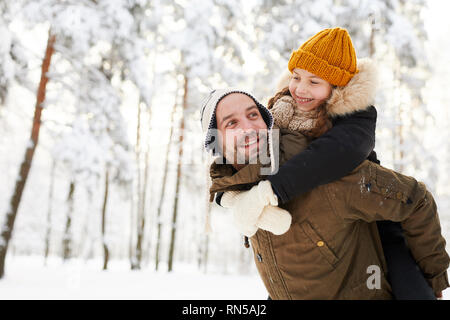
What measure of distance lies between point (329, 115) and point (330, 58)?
0.94 ft

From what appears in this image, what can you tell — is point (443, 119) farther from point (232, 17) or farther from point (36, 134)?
point (36, 134)

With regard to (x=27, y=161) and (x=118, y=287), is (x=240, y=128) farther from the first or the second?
(x=118, y=287)

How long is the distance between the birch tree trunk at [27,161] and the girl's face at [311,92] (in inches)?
364

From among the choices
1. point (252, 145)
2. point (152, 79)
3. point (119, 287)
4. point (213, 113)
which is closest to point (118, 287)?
point (119, 287)

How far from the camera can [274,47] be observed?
11.7m

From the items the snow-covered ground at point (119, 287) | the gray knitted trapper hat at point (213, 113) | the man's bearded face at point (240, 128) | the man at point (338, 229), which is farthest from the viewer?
the snow-covered ground at point (119, 287)

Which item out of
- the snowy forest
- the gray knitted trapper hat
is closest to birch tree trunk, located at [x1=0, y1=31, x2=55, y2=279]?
the snowy forest

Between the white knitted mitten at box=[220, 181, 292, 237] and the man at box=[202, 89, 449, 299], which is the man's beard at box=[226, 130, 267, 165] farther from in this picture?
the white knitted mitten at box=[220, 181, 292, 237]

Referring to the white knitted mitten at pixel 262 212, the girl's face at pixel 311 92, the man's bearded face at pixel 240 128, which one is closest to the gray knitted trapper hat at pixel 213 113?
the man's bearded face at pixel 240 128

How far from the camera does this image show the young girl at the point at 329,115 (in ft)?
4.24

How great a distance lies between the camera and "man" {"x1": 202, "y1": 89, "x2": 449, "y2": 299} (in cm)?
137

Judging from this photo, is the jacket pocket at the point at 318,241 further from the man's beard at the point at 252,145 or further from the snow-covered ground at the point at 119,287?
the snow-covered ground at the point at 119,287

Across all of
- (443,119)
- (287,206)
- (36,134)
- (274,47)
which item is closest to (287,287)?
(287,206)

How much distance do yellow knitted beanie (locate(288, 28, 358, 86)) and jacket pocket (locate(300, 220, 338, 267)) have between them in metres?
0.68
